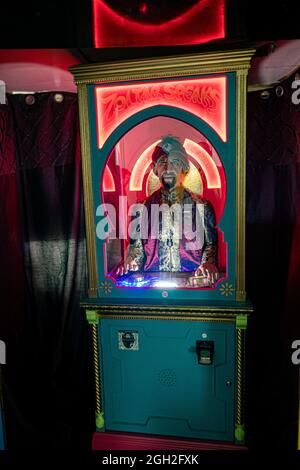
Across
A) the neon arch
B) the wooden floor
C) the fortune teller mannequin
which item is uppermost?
the neon arch

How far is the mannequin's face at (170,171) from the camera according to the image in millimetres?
2359

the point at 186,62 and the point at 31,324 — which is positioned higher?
the point at 186,62

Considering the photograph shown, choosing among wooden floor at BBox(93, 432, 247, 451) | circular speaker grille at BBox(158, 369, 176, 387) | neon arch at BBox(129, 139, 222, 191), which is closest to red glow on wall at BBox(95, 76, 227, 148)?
neon arch at BBox(129, 139, 222, 191)

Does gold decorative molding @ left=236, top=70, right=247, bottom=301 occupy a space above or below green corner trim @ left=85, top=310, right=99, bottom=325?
above

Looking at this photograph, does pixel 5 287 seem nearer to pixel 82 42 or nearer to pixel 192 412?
pixel 192 412

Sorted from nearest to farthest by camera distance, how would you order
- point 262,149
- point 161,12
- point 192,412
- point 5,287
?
point 161,12 → point 192,412 → point 262,149 → point 5,287

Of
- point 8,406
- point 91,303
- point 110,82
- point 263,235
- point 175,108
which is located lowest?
point 8,406

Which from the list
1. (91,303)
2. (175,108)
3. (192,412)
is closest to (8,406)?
(91,303)

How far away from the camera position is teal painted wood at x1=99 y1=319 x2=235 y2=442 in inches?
86.4

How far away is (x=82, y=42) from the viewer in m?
1.50

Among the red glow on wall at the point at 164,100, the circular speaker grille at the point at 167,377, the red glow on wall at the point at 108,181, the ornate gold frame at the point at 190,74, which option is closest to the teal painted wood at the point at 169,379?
the circular speaker grille at the point at 167,377

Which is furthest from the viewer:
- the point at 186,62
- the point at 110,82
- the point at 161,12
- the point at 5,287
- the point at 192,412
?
the point at 5,287

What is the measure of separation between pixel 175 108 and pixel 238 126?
0.38 m

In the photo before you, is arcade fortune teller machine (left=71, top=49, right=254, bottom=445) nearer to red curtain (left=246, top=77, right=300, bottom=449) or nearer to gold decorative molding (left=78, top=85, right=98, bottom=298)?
gold decorative molding (left=78, top=85, right=98, bottom=298)
